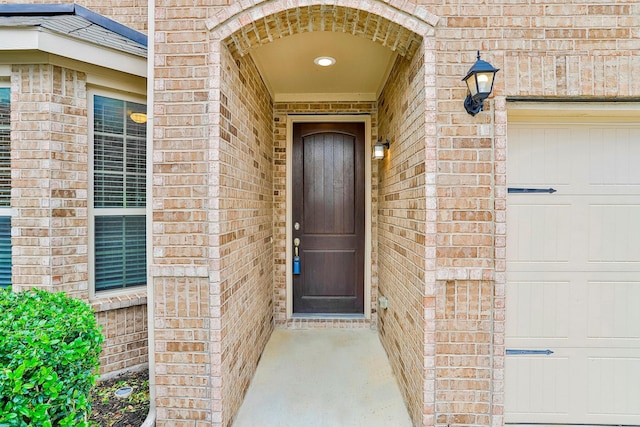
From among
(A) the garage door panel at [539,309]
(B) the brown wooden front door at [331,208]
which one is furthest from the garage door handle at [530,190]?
(B) the brown wooden front door at [331,208]

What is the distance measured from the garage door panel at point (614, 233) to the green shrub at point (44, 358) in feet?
9.67

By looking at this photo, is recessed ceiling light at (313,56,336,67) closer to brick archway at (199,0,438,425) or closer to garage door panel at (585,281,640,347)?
brick archway at (199,0,438,425)

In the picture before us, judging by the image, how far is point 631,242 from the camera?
2070 mm

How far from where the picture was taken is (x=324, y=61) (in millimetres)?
2756

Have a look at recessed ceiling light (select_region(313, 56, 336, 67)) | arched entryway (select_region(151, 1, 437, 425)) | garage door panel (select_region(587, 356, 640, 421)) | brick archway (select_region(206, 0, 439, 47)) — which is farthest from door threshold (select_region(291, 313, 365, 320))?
brick archway (select_region(206, 0, 439, 47))

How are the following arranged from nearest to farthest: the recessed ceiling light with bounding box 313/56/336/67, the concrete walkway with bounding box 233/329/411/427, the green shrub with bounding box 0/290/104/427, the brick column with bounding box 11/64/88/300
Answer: the green shrub with bounding box 0/290/104/427 → the concrete walkway with bounding box 233/329/411/427 → the brick column with bounding box 11/64/88/300 → the recessed ceiling light with bounding box 313/56/336/67

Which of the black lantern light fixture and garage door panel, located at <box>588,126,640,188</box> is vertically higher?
the black lantern light fixture

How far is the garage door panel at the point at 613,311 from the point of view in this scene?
82.1 inches

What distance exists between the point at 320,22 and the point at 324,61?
0.70 meters

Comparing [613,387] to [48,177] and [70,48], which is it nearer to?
[48,177]

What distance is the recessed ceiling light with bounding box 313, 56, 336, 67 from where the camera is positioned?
2.70 m

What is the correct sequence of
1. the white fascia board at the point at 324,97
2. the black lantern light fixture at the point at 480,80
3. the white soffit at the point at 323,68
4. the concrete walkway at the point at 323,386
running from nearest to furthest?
the black lantern light fixture at the point at 480,80 < the concrete walkway at the point at 323,386 < the white soffit at the point at 323,68 < the white fascia board at the point at 324,97

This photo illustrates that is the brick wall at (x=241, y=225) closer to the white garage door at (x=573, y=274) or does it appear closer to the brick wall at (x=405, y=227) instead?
the brick wall at (x=405, y=227)

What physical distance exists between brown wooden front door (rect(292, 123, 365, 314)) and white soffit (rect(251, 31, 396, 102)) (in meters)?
0.37
